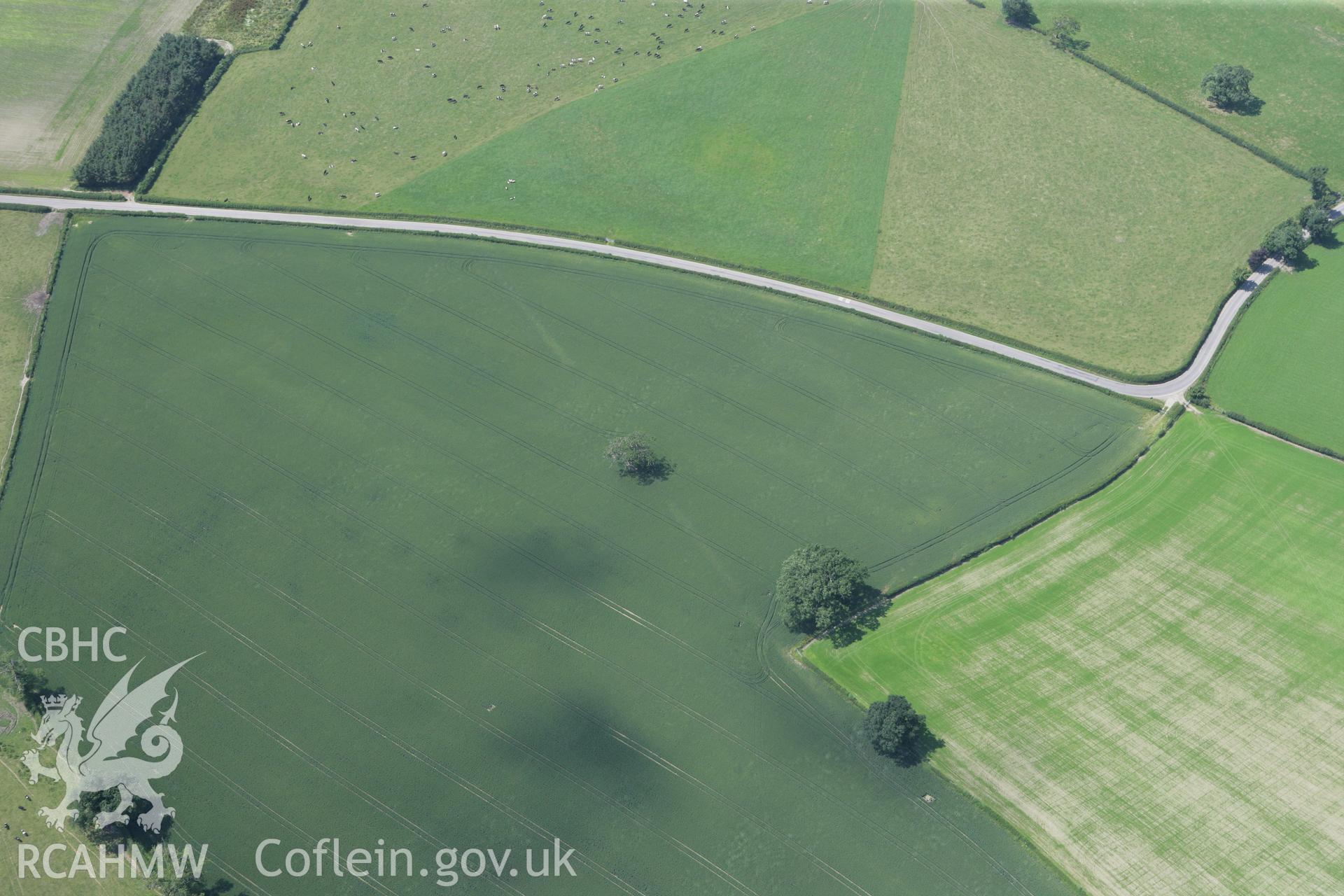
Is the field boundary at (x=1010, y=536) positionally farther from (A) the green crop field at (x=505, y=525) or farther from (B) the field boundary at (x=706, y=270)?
(B) the field boundary at (x=706, y=270)

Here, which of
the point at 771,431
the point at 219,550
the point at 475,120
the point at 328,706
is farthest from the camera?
the point at 475,120

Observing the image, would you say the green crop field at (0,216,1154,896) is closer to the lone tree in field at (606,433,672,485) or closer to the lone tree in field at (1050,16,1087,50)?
the lone tree in field at (606,433,672,485)

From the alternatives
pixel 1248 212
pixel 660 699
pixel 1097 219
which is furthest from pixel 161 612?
pixel 1248 212

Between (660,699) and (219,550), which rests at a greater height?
(219,550)

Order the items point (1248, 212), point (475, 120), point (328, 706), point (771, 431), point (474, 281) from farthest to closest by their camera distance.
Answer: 1. point (475, 120)
2. point (1248, 212)
3. point (474, 281)
4. point (771, 431)
5. point (328, 706)

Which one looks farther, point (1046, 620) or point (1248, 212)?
point (1248, 212)

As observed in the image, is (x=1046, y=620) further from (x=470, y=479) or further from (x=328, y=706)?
(x=328, y=706)
